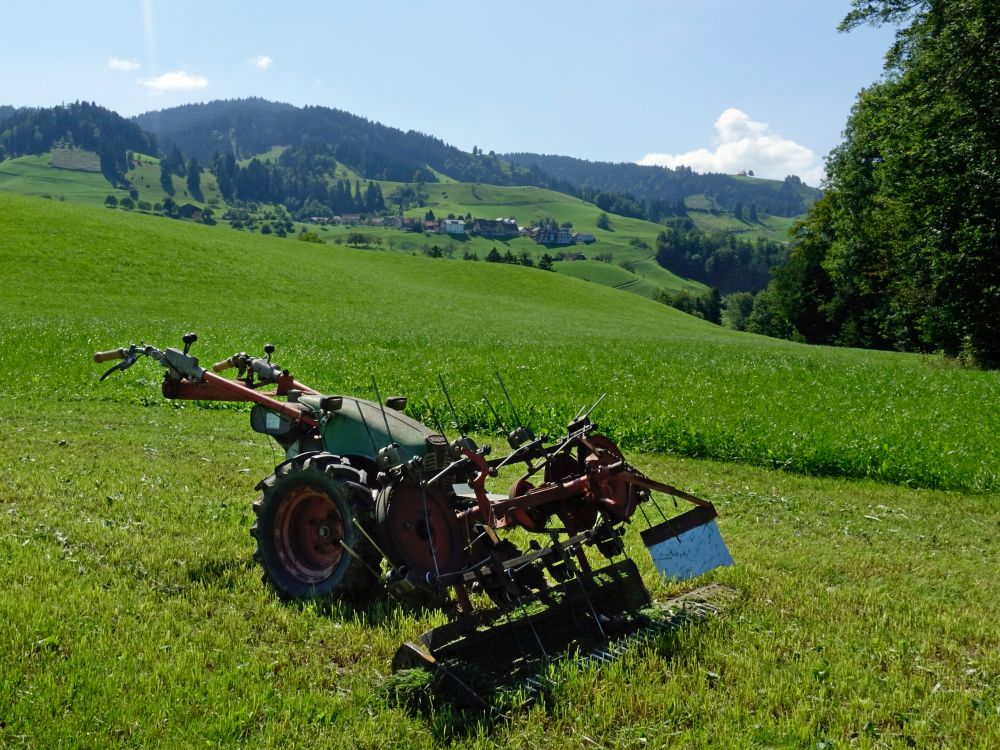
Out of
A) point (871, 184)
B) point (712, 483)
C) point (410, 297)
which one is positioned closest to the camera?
point (712, 483)

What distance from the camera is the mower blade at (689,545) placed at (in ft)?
18.7

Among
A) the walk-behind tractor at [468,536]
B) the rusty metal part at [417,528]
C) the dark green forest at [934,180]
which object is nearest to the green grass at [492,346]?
the dark green forest at [934,180]

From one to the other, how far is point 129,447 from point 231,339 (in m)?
17.2

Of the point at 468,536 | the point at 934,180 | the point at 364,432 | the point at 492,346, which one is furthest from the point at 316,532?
the point at 934,180

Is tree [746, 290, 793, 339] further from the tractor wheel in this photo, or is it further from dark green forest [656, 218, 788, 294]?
dark green forest [656, 218, 788, 294]

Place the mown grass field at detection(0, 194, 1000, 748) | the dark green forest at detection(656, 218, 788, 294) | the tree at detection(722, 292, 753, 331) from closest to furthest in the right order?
the mown grass field at detection(0, 194, 1000, 748) → the tree at detection(722, 292, 753, 331) → the dark green forest at detection(656, 218, 788, 294)

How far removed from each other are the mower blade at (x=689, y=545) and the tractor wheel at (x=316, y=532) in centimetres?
203

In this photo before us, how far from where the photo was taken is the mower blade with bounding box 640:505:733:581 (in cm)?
570

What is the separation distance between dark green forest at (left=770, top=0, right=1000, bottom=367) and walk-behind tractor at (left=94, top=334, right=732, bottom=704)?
20.4 meters

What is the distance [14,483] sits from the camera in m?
9.13

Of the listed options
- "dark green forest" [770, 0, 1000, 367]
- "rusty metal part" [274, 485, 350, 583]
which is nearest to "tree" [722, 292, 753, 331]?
"dark green forest" [770, 0, 1000, 367]

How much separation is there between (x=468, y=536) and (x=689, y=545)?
5.29 feet

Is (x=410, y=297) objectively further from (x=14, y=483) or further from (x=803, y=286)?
(x=14, y=483)

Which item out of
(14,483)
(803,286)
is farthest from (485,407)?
(803,286)
